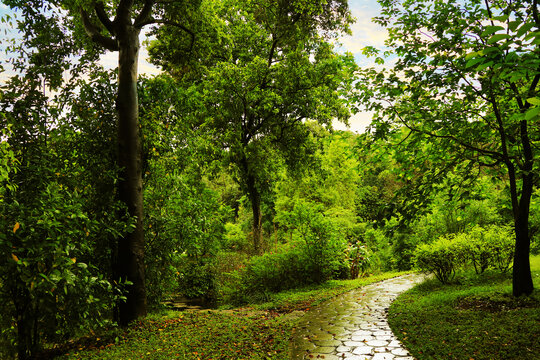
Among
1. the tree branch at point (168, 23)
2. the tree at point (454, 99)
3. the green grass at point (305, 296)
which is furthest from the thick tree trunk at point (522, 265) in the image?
the tree branch at point (168, 23)

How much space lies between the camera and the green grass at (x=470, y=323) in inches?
162

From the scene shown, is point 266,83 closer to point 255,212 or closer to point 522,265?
point 255,212

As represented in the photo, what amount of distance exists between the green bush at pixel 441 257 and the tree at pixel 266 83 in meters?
6.36

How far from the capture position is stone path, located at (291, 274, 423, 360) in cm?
456

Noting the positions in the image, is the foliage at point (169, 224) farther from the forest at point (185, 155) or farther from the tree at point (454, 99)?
the tree at point (454, 99)

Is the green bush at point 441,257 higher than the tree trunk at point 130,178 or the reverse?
the reverse

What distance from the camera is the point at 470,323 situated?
16.9 feet

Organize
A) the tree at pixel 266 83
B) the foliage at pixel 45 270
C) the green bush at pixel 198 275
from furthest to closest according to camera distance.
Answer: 1. the tree at pixel 266 83
2. the green bush at pixel 198 275
3. the foliage at pixel 45 270

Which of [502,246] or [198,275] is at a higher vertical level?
[502,246]

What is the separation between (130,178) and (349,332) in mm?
5036

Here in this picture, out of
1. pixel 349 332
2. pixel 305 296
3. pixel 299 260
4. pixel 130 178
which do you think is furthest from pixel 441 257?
pixel 130 178

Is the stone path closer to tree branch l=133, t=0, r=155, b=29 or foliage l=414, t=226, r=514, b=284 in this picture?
foliage l=414, t=226, r=514, b=284

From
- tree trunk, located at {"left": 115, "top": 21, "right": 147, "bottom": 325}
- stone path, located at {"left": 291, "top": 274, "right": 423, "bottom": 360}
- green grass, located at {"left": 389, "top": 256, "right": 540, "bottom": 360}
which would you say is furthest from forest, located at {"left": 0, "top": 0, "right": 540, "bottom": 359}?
stone path, located at {"left": 291, "top": 274, "right": 423, "bottom": 360}

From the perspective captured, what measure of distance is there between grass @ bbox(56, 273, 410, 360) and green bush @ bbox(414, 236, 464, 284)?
163 inches
